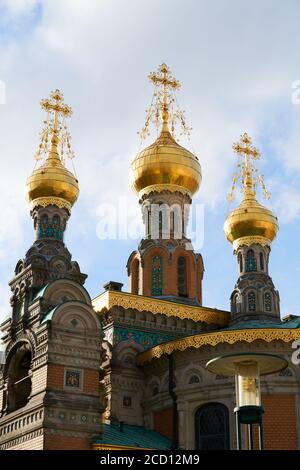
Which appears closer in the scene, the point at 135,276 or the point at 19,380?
the point at 19,380

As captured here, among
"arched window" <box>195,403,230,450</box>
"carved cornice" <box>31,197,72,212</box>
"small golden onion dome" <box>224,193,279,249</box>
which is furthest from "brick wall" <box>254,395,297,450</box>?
"carved cornice" <box>31,197,72,212</box>

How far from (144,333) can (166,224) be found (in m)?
4.90

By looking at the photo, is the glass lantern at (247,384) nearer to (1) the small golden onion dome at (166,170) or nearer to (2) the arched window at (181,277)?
(2) the arched window at (181,277)

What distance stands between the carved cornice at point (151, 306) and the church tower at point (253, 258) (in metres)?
1.69

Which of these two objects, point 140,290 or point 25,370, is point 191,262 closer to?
point 140,290

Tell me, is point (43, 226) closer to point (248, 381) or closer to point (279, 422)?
point (279, 422)

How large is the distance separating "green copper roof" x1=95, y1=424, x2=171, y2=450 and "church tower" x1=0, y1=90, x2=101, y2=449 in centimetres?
90

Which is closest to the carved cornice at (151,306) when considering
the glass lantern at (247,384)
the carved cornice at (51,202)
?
the carved cornice at (51,202)

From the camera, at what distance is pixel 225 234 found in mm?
29953

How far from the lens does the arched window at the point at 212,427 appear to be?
21.8m

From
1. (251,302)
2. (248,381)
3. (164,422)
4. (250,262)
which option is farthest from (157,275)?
Answer: (248,381)

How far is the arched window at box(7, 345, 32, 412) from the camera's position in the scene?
21828mm

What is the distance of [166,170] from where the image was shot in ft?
94.8
